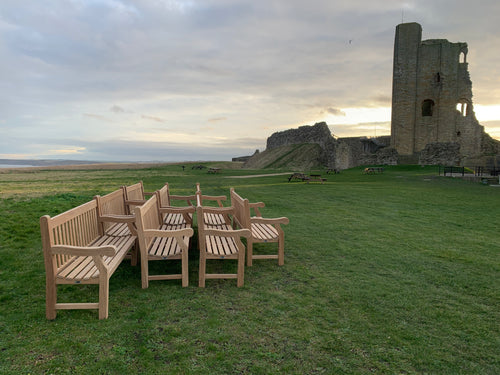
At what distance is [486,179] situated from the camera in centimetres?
1756

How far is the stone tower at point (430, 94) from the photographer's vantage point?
38.6m

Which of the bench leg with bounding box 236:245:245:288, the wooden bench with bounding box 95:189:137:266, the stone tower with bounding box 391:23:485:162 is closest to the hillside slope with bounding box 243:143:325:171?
the stone tower with bounding box 391:23:485:162

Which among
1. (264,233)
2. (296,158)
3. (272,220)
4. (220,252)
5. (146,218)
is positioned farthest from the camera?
(296,158)

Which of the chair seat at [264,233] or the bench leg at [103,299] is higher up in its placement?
the chair seat at [264,233]

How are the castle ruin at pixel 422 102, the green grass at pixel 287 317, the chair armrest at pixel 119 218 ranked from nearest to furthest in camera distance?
the green grass at pixel 287 317 → the chair armrest at pixel 119 218 → the castle ruin at pixel 422 102

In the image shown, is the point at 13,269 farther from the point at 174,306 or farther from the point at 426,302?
the point at 426,302

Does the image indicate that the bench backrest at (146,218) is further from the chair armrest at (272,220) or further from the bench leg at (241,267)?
the chair armrest at (272,220)

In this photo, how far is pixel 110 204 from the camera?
5516mm

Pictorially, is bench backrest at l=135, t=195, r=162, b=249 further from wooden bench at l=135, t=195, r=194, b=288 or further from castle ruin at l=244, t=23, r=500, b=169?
castle ruin at l=244, t=23, r=500, b=169

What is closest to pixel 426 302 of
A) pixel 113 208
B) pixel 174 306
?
pixel 174 306

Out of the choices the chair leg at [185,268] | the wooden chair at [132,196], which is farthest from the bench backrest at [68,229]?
the wooden chair at [132,196]

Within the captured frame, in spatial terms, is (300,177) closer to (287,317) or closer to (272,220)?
(272,220)

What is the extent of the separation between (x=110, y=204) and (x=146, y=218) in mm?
1423

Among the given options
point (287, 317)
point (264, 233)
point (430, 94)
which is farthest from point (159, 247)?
point (430, 94)
